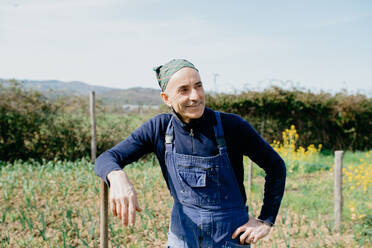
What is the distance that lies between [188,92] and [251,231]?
701 mm

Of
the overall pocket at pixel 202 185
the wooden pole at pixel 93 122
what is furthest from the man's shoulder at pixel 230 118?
the wooden pole at pixel 93 122

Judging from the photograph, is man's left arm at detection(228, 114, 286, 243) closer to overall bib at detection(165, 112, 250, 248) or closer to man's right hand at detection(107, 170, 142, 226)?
overall bib at detection(165, 112, 250, 248)

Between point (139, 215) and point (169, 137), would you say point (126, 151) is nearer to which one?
point (169, 137)

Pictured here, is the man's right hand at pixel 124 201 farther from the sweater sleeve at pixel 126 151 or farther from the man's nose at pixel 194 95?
the man's nose at pixel 194 95

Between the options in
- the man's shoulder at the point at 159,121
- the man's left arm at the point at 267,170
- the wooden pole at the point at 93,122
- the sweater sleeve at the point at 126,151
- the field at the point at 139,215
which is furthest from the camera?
the wooden pole at the point at 93,122

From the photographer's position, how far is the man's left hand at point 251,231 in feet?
4.78

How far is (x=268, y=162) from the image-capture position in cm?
148

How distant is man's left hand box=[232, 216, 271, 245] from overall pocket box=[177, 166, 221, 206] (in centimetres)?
16

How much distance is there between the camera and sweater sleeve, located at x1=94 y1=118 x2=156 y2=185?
53.7 inches

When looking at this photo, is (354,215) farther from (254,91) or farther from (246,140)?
(254,91)

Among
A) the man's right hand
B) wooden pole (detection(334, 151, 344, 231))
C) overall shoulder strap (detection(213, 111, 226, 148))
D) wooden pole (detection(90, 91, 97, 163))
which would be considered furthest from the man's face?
wooden pole (detection(90, 91, 97, 163))

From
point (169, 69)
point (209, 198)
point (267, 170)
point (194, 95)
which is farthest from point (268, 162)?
point (169, 69)

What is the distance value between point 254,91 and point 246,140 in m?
9.21

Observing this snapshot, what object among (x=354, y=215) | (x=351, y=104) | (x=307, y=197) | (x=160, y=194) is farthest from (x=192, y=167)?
(x=351, y=104)
